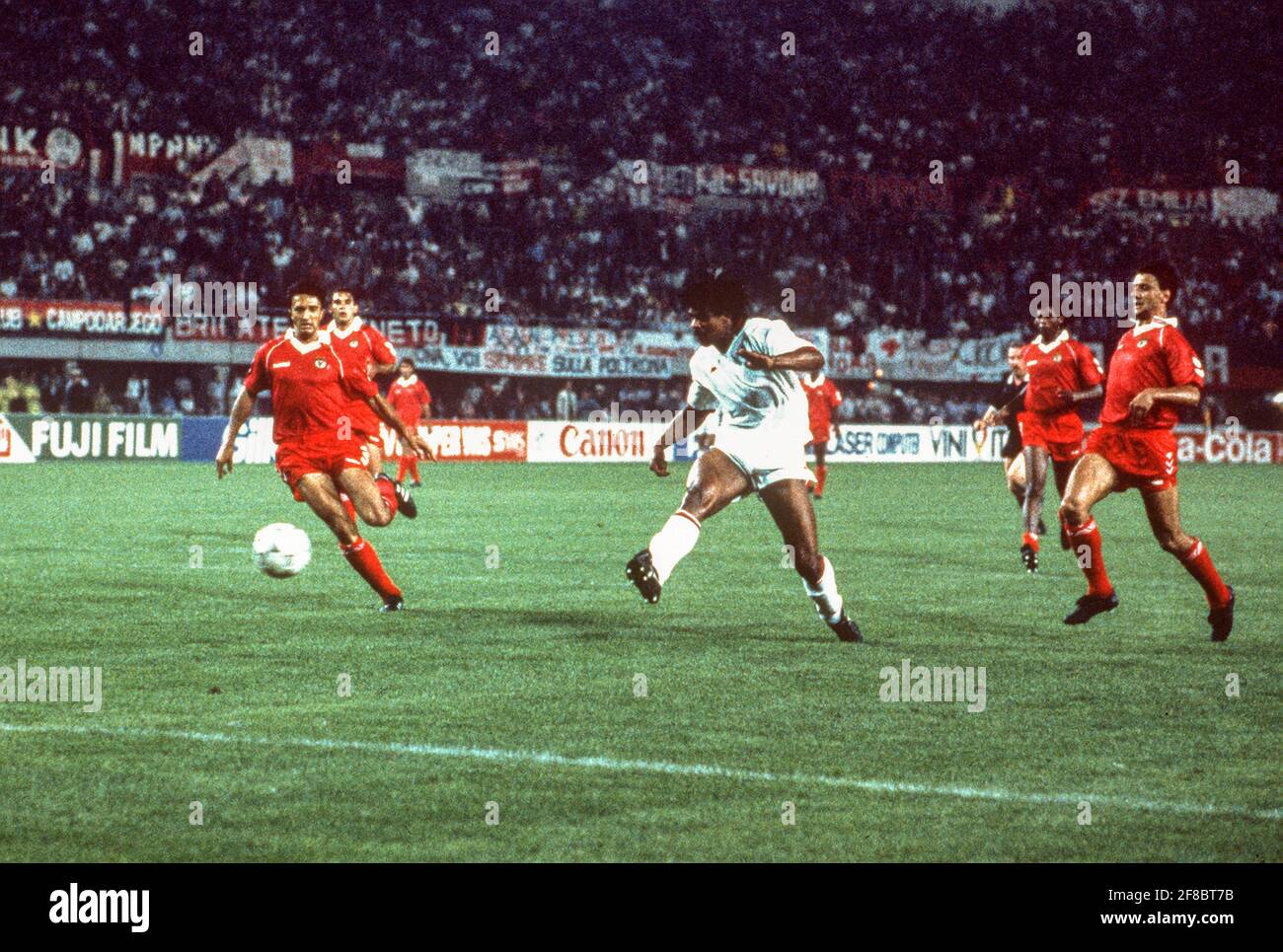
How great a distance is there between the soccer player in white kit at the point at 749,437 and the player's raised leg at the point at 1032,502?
5068 mm

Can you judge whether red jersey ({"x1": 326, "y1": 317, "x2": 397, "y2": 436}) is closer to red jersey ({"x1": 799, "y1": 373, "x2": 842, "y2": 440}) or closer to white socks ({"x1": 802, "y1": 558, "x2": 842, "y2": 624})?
white socks ({"x1": 802, "y1": 558, "x2": 842, "y2": 624})

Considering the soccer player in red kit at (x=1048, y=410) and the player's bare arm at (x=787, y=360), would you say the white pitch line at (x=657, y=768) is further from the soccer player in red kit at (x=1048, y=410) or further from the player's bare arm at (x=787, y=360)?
the soccer player in red kit at (x=1048, y=410)

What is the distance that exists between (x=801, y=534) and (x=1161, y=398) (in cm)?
231

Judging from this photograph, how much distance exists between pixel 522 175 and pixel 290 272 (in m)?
7.91

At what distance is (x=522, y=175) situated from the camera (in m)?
45.9

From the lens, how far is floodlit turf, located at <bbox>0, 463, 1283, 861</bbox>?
5.35m

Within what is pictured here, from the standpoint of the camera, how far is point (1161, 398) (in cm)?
1020

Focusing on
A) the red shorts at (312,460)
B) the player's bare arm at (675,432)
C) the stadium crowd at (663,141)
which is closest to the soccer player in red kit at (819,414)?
the stadium crowd at (663,141)

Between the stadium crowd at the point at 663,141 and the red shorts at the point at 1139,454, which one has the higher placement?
the stadium crowd at the point at 663,141

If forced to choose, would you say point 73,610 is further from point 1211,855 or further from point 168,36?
point 168,36

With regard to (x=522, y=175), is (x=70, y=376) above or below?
below

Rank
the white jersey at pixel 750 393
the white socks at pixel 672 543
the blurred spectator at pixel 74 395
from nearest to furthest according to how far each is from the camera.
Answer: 1. the white socks at pixel 672 543
2. the white jersey at pixel 750 393
3. the blurred spectator at pixel 74 395

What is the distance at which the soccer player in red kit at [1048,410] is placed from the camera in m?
14.9
